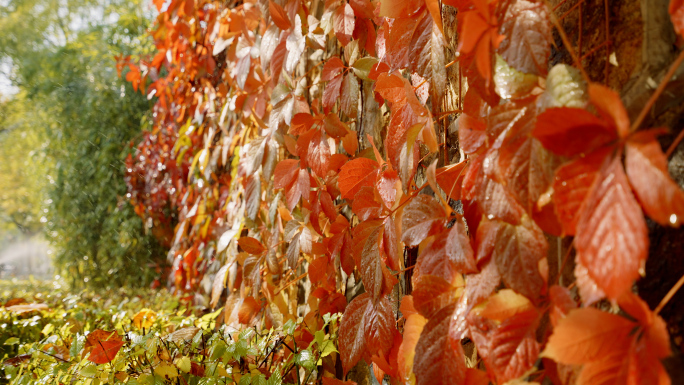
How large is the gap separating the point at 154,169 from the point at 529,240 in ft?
13.3

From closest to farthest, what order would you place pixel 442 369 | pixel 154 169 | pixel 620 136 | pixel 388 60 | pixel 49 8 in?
pixel 620 136, pixel 442 369, pixel 388 60, pixel 154 169, pixel 49 8

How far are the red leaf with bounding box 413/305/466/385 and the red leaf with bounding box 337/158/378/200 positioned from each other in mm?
393

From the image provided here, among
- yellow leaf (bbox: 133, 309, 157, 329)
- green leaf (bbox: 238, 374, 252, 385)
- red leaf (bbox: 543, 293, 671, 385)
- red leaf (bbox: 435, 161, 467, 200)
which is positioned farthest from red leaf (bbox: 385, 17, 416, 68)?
yellow leaf (bbox: 133, 309, 157, 329)

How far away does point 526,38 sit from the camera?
507 millimetres

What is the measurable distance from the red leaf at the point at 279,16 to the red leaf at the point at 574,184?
3.26 feet

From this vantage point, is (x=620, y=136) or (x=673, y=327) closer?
(x=620, y=136)

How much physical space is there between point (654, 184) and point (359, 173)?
0.65 m

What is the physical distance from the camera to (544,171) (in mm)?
468

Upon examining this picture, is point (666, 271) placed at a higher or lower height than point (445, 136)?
lower

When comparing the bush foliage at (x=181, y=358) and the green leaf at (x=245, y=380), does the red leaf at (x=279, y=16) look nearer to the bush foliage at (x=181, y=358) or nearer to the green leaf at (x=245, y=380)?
the bush foliage at (x=181, y=358)

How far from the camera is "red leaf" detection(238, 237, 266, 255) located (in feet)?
4.26

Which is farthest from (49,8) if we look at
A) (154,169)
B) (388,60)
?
(388,60)

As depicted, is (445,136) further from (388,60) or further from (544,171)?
(544,171)

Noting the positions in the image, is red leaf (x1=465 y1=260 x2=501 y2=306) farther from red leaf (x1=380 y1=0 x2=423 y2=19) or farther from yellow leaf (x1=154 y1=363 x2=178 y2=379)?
yellow leaf (x1=154 y1=363 x2=178 y2=379)
